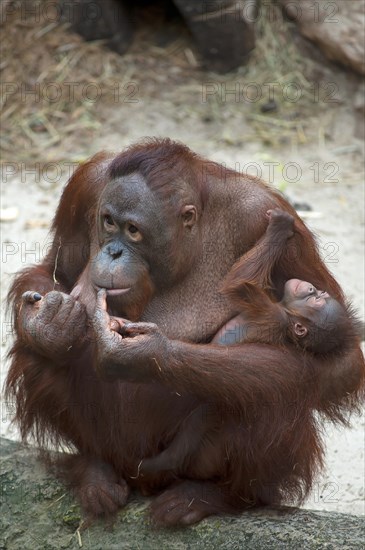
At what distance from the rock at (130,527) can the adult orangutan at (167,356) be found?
0.07 metres

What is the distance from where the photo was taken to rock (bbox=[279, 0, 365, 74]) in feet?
23.6

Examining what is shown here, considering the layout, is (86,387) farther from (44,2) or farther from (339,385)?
(44,2)

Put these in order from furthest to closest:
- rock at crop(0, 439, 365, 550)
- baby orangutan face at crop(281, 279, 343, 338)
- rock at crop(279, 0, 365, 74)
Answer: rock at crop(279, 0, 365, 74) → baby orangutan face at crop(281, 279, 343, 338) → rock at crop(0, 439, 365, 550)

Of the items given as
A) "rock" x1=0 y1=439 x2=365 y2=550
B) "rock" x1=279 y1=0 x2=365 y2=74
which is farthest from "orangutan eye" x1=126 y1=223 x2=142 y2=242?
"rock" x1=279 y1=0 x2=365 y2=74

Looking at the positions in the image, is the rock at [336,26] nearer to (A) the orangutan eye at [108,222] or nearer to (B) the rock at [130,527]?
(A) the orangutan eye at [108,222]

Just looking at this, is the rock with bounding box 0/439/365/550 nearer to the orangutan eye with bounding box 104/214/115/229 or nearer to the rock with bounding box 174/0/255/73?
the orangutan eye with bounding box 104/214/115/229

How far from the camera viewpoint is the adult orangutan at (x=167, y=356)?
3.31 meters

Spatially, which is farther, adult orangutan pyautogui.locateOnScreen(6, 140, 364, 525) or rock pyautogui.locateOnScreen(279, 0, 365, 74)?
rock pyautogui.locateOnScreen(279, 0, 365, 74)

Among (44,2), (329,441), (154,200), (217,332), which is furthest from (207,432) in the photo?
(44,2)

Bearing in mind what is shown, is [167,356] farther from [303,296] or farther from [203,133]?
[203,133]

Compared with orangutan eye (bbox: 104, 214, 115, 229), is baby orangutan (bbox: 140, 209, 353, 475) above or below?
below

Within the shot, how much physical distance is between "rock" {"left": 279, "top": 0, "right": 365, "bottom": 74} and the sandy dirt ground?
0.67 feet

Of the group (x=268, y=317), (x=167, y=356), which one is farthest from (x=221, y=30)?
(x=167, y=356)

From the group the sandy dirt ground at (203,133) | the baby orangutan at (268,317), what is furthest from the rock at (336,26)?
the baby orangutan at (268,317)
